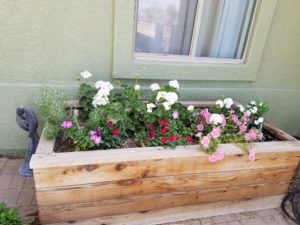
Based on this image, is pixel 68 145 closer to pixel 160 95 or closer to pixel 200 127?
pixel 160 95

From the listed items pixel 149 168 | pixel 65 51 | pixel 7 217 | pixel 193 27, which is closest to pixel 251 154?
pixel 149 168

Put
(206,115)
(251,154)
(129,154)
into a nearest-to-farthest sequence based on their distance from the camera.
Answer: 1. (129,154)
2. (251,154)
3. (206,115)

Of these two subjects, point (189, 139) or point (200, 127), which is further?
point (200, 127)

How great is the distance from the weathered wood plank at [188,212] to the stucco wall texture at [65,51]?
1201 millimetres

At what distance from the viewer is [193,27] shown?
2.54m

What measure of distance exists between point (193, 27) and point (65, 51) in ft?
4.47

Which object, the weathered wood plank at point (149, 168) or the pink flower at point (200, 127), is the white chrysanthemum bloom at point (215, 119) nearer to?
the pink flower at point (200, 127)

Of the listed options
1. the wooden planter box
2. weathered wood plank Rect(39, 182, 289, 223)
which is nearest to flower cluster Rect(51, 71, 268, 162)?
the wooden planter box

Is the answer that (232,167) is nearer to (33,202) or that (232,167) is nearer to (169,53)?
(169,53)

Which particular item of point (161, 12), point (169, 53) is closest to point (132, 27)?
point (161, 12)

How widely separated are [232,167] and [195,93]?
1039 mm

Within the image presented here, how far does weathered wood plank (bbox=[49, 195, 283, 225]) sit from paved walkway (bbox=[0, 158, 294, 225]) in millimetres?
44

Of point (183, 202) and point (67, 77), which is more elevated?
point (67, 77)

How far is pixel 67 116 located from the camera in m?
2.12
